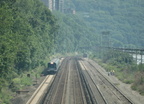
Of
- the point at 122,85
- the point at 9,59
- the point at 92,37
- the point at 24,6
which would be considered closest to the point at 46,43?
the point at 24,6

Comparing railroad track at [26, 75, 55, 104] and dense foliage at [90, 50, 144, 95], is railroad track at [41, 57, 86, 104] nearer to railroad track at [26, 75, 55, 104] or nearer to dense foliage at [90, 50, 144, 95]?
railroad track at [26, 75, 55, 104]

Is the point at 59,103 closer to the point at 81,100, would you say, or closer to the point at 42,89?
the point at 81,100

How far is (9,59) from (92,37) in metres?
163

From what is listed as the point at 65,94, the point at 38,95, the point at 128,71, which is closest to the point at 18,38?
the point at 38,95

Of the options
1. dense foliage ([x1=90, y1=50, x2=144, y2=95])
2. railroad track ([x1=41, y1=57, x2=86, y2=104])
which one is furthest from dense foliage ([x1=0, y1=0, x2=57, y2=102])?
dense foliage ([x1=90, y1=50, x2=144, y2=95])

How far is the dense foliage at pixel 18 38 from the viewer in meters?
32.4

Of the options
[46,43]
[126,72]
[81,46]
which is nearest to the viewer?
[126,72]

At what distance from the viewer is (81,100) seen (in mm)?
31312

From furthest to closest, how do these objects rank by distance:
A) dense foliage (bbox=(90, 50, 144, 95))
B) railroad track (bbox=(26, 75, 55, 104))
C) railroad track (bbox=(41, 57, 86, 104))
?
dense foliage (bbox=(90, 50, 144, 95)), railroad track (bbox=(26, 75, 55, 104)), railroad track (bbox=(41, 57, 86, 104))

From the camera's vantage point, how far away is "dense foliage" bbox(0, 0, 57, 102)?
106 feet

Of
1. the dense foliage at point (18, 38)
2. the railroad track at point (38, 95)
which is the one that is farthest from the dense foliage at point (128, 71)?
the dense foliage at point (18, 38)

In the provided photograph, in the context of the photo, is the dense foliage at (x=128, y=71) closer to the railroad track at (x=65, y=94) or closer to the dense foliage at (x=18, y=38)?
the railroad track at (x=65, y=94)

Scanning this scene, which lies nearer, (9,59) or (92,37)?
(9,59)

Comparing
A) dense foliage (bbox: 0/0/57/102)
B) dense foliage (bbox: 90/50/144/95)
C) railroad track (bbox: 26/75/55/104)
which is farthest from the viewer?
dense foliage (bbox: 90/50/144/95)
